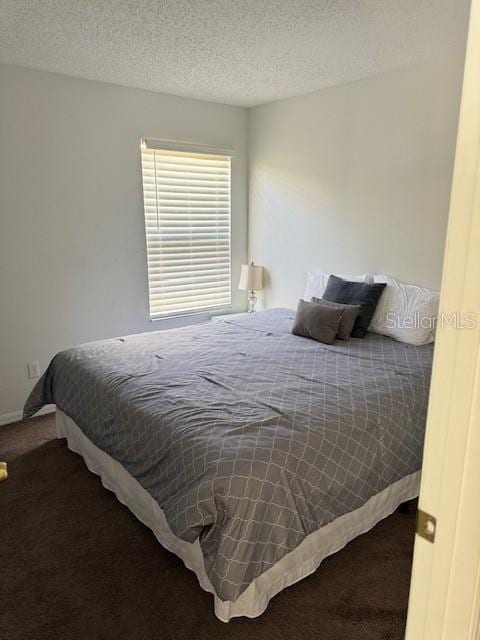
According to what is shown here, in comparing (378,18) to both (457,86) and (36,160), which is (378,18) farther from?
(36,160)

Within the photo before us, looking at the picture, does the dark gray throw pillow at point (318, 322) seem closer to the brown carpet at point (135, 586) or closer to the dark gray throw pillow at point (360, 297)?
the dark gray throw pillow at point (360, 297)

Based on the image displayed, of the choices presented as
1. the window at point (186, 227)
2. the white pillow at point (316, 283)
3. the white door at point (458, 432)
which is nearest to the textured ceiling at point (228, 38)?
the window at point (186, 227)

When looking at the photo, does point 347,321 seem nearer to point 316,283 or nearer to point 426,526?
point 316,283

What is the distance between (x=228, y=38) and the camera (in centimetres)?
247

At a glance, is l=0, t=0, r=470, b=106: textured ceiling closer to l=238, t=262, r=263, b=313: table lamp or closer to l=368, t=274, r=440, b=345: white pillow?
l=368, t=274, r=440, b=345: white pillow

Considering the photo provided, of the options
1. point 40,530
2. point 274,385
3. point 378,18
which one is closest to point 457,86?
point 378,18

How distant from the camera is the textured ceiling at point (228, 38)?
2.11 meters

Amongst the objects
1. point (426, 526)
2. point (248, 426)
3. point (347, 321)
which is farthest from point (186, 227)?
point (426, 526)

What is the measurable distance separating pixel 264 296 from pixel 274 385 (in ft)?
7.53

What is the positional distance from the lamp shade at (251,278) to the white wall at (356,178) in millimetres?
116

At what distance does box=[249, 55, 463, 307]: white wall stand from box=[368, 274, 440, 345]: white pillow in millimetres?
158

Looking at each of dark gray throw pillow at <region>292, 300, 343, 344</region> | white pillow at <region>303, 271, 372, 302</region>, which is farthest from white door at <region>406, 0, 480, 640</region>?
white pillow at <region>303, 271, 372, 302</region>

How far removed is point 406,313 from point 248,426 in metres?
1.65

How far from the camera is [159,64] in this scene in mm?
2910
